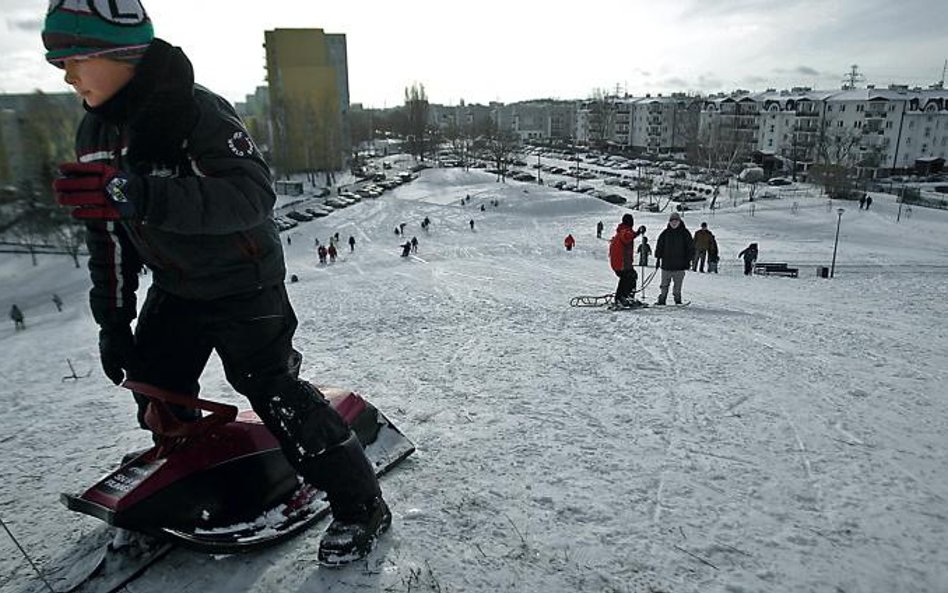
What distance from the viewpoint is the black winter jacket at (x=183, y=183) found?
6.99 feet

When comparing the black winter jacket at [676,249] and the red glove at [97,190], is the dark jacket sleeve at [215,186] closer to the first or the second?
the red glove at [97,190]

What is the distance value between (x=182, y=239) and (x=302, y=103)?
78.0 metres

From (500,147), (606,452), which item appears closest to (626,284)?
(606,452)

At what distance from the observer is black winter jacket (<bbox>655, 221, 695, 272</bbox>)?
36.6ft

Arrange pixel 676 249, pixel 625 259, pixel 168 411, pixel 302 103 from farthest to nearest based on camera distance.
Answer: pixel 302 103, pixel 676 249, pixel 625 259, pixel 168 411

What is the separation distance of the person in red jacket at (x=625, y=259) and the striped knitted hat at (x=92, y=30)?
8938 mm

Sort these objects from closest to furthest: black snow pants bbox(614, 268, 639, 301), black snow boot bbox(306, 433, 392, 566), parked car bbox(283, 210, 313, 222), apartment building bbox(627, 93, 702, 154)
A: black snow boot bbox(306, 433, 392, 566)
black snow pants bbox(614, 268, 639, 301)
parked car bbox(283, 210, 313, 222)
apartment building bbox(627, 93, 702, 154)

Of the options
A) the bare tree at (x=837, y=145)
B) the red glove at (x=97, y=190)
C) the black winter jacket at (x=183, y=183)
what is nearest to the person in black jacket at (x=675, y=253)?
the black winter jacket at (x=183, y=183)

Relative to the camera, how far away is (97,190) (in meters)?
2.04

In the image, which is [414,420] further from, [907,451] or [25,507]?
[907,451]

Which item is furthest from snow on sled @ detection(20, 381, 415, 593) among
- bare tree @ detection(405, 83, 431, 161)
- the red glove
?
bare tree @ detection(405, 83, 431, 161)

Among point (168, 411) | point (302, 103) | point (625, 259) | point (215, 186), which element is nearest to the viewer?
point (215, 186)

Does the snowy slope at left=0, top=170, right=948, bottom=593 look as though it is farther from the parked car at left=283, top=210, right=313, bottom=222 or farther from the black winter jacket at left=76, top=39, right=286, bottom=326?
the parked car at left=283, top=210, right=313, bottom=222

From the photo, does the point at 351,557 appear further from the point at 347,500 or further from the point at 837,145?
the point at 837,145
